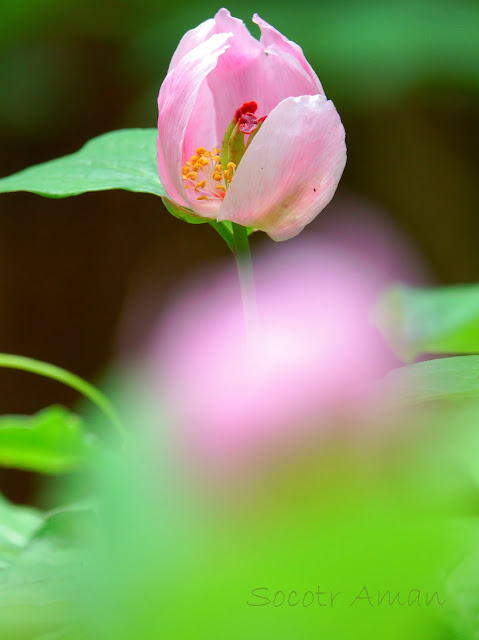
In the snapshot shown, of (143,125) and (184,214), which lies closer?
(184,214)

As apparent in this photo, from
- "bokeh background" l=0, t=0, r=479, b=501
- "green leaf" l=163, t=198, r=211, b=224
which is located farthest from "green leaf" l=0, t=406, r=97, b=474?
"bokeh background" l=0, t=0, r=479, b=501

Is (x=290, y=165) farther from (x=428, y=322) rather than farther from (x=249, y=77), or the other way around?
(x=428, y=322)

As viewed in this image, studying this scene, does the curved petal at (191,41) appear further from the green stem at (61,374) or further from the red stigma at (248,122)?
the green stem at (61,374)

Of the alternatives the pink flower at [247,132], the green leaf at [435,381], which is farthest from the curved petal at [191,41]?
the green leaf at [435,381]

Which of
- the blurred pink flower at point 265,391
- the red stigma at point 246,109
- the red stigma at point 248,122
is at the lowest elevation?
the blurred pink flower at point 265,391

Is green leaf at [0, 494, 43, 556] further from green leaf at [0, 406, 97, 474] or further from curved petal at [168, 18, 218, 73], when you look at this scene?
curved petal at [168, 18, 218, 73]

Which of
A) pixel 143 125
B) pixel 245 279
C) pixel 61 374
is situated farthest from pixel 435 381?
pixel 143 125

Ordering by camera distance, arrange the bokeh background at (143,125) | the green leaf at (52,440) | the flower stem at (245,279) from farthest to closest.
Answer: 1. the bokeh background at (143,125)
2. the green leaf at (52,440)
3. the flower stem at (245,279)
